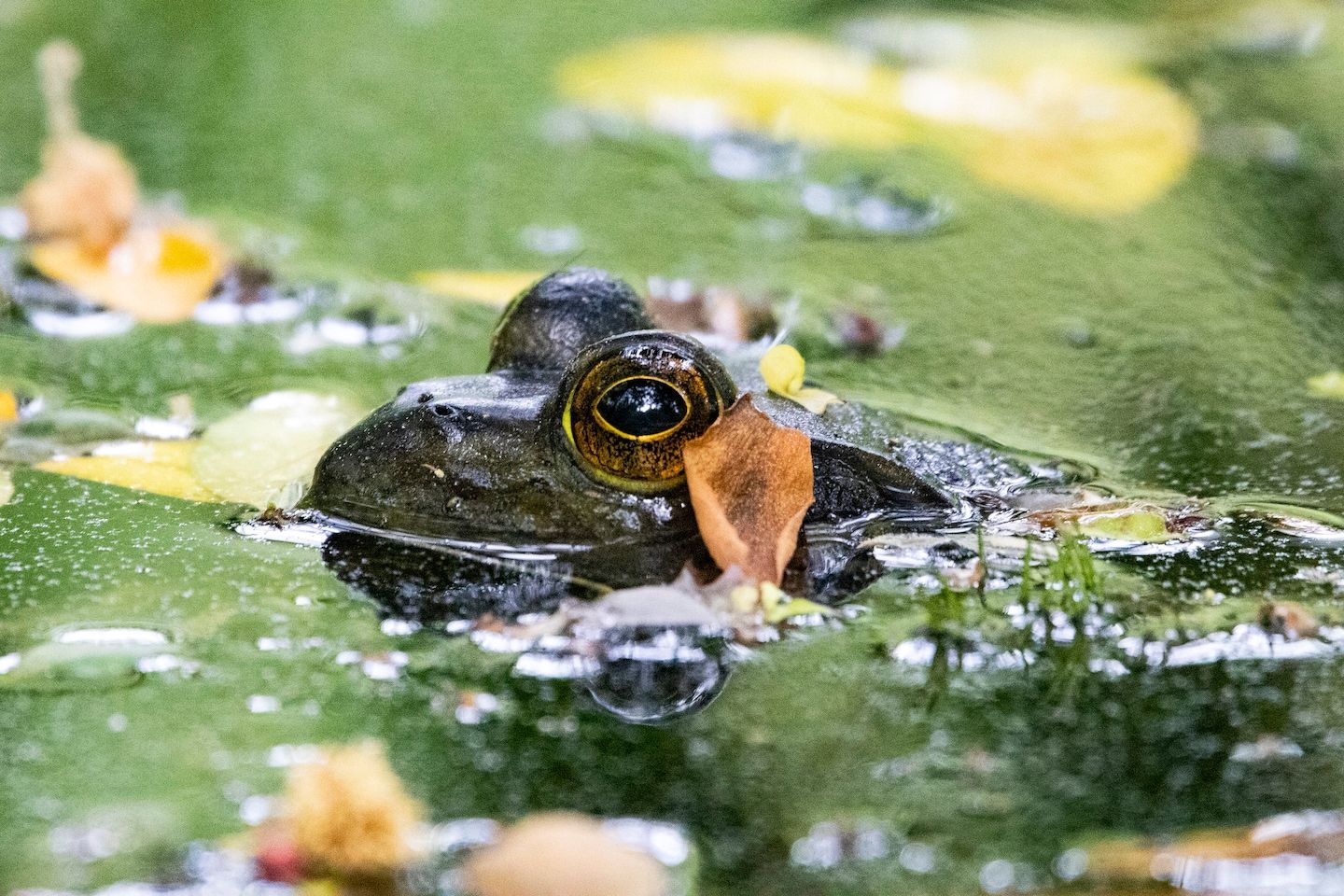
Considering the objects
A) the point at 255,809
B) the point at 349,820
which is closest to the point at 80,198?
the point at 255,809

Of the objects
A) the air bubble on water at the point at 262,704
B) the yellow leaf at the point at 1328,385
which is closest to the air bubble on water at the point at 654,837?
the air bubble on water at the point at 262,704

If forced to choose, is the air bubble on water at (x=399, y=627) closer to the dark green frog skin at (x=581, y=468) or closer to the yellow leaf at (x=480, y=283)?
the dark green frog skin at (x=581, y=468)

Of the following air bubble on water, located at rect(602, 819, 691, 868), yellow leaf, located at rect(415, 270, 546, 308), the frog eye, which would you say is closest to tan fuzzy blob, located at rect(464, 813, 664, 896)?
air bubble on water, located at rect(602, 819, 691, 868)

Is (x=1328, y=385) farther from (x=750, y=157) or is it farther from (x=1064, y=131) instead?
(x=750, y=157)

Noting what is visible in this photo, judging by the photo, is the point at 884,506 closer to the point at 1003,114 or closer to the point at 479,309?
the point at 479,309

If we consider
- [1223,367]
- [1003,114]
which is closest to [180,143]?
[1003,114]
